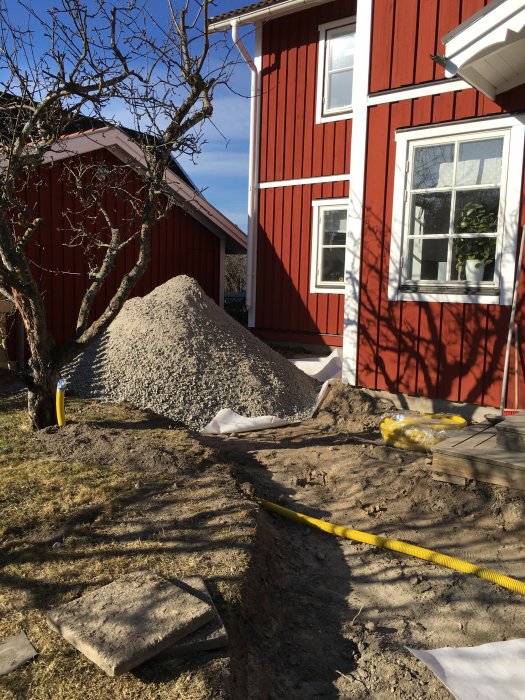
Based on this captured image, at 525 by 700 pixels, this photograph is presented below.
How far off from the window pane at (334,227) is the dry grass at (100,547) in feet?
20.3

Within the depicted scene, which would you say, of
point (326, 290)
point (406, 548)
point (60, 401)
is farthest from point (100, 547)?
point (326, 290)

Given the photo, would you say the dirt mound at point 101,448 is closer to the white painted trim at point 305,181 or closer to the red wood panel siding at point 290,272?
the red wood panel siding at point 290,272

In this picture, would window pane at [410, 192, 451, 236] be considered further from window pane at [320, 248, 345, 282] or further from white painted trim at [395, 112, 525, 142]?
window pane at [320, 248, 345, 282]

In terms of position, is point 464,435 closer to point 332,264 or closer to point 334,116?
point 332,264

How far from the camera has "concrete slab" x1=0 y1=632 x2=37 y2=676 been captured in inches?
85.7

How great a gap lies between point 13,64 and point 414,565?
5.06 meters

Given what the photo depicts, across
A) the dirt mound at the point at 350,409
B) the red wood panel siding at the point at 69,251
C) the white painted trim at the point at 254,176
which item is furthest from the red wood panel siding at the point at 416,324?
the white painted trim at the point at 254,176

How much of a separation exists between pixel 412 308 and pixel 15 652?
500 centimetres

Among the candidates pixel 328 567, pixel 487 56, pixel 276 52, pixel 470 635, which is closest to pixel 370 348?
pixel 487 56

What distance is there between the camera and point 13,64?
4.83 metres

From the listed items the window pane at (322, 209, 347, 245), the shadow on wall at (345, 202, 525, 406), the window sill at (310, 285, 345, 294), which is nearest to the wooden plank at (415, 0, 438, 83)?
the shadow on wall at (345, 202, 525, 406)

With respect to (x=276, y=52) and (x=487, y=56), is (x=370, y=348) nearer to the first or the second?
(x=487, y=56)

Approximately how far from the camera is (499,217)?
18.1 ft

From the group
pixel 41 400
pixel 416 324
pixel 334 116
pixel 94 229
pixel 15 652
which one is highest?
Result: pixel 334 116
